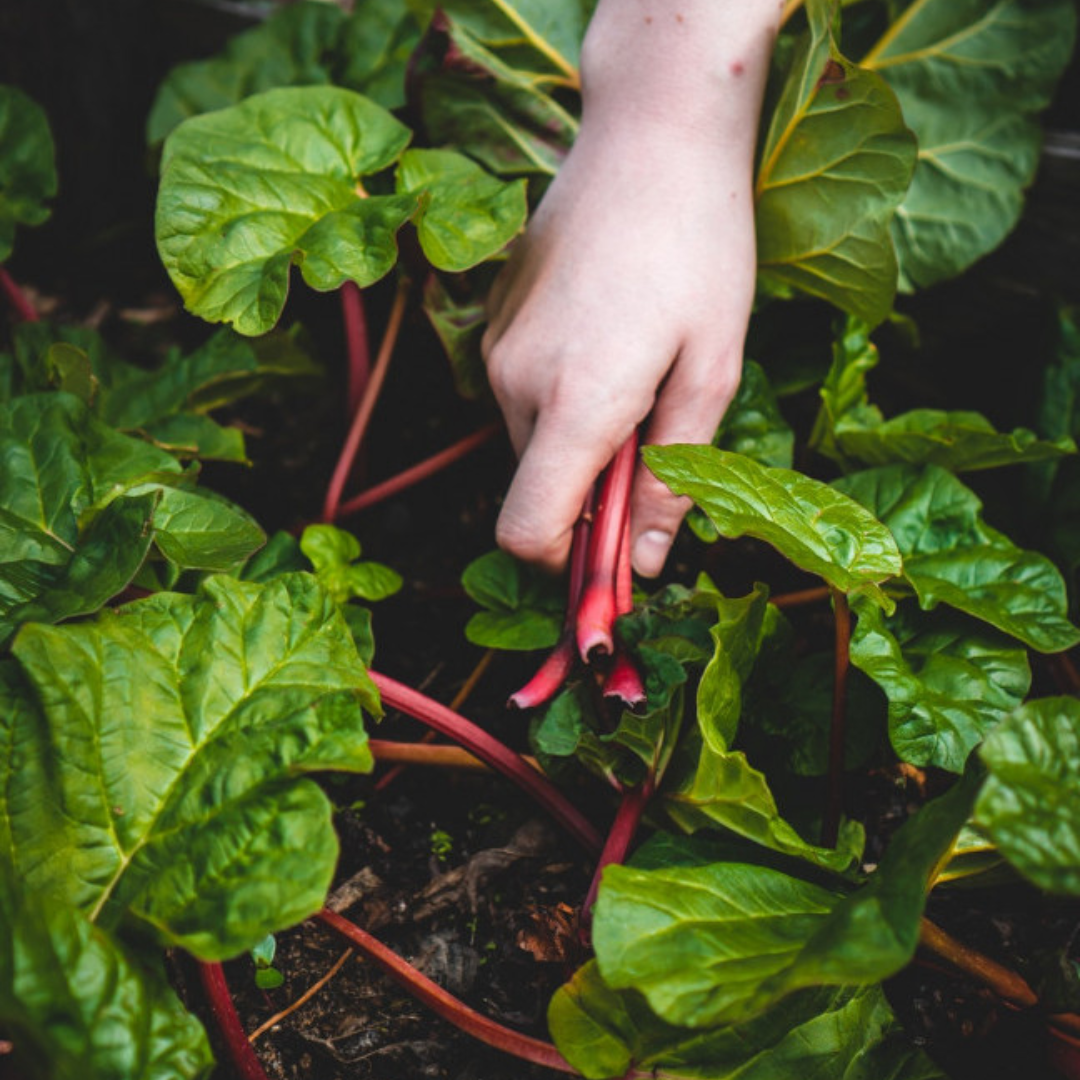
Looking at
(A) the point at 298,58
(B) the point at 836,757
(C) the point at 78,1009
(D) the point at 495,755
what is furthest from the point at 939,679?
(A) the point at 298,58

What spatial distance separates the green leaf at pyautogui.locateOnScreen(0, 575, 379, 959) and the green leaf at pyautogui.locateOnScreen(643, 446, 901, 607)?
0.39m

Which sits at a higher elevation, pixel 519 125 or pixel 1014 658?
pixel 519 125

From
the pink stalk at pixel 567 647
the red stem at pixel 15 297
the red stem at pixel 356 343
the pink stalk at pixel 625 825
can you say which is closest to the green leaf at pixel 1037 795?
the pink stalk at pixel 625 825

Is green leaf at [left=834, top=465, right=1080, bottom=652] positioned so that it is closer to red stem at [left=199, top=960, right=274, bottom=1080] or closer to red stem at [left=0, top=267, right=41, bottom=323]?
red stem at [left=199, top=960, right=274, bottom=1080]

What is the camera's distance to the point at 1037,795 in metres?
0.79

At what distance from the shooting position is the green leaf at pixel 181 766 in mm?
835

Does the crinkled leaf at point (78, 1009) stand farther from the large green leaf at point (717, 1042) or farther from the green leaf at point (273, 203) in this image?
the green leaf at point (273, 203)

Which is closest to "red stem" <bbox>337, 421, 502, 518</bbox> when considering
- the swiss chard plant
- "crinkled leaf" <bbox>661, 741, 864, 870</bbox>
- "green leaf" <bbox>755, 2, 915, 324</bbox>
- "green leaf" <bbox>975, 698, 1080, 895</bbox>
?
the swiss chard plant

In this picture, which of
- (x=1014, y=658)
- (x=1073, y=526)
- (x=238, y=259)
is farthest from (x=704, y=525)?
(x=238, y=259)

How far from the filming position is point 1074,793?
0.82 meters

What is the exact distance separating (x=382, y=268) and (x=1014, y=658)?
870 mm

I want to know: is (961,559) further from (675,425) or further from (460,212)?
(460,212)

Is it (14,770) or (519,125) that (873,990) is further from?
(519,125)

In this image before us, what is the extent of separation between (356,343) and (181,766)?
857 millimetres
